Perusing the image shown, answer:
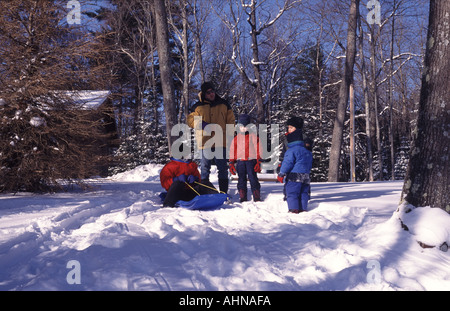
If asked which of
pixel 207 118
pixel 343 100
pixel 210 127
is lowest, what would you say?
pixel 210 127

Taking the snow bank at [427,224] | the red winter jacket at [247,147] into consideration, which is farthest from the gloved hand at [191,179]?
the snow bank at [427,224]

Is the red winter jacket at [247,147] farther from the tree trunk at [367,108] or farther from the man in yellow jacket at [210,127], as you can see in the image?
the tree trunk at [367,108]

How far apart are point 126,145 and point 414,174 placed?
20919 mm

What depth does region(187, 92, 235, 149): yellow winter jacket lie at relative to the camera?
5.89m

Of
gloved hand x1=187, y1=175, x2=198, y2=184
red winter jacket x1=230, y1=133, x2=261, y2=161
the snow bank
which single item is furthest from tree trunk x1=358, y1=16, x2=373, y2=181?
the snow bank

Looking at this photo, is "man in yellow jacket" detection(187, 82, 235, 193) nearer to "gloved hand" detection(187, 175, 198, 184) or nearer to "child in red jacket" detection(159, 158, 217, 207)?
"child in red jacket" detection(159, 158, 217, 207)

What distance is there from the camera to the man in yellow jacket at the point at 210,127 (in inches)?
232

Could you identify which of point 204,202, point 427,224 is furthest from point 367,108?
point 427,224

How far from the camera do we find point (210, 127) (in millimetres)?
5898

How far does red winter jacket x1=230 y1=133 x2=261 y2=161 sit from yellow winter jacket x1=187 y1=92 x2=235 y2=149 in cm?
32

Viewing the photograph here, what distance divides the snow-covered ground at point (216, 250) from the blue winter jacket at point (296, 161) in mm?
834

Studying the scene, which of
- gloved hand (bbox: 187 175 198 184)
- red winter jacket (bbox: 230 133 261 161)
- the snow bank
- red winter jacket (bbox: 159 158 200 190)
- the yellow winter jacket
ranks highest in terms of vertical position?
the yellow winter jacket

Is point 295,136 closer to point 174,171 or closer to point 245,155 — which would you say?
point 245,155

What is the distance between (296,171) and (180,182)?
1.87 metres
